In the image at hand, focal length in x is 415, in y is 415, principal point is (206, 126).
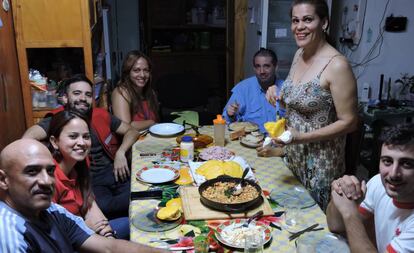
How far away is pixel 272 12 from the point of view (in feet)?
15.1

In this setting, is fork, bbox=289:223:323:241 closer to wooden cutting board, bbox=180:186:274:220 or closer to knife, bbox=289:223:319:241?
knife, bbox=289:223:319:241

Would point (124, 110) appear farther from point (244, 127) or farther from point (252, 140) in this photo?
point (252, 140)

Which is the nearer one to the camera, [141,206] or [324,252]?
[324,252]

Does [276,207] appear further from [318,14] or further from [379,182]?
[318,14]

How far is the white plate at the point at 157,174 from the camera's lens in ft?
6.71

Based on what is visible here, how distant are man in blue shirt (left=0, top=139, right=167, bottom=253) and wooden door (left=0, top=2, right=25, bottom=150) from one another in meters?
1.28

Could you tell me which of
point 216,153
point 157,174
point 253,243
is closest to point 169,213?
point 253,243

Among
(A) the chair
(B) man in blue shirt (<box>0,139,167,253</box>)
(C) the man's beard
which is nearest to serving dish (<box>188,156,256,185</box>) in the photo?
(B) man in blue shirt (<box>0,139,167,253</box>)

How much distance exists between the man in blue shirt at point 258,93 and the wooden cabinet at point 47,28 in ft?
3.83

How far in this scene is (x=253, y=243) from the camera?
4.84 ft

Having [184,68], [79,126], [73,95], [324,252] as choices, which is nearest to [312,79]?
[324,252]

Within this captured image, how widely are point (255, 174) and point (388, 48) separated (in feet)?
9.47

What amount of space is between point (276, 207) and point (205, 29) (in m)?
5.11

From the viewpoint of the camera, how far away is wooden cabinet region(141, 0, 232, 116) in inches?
249
